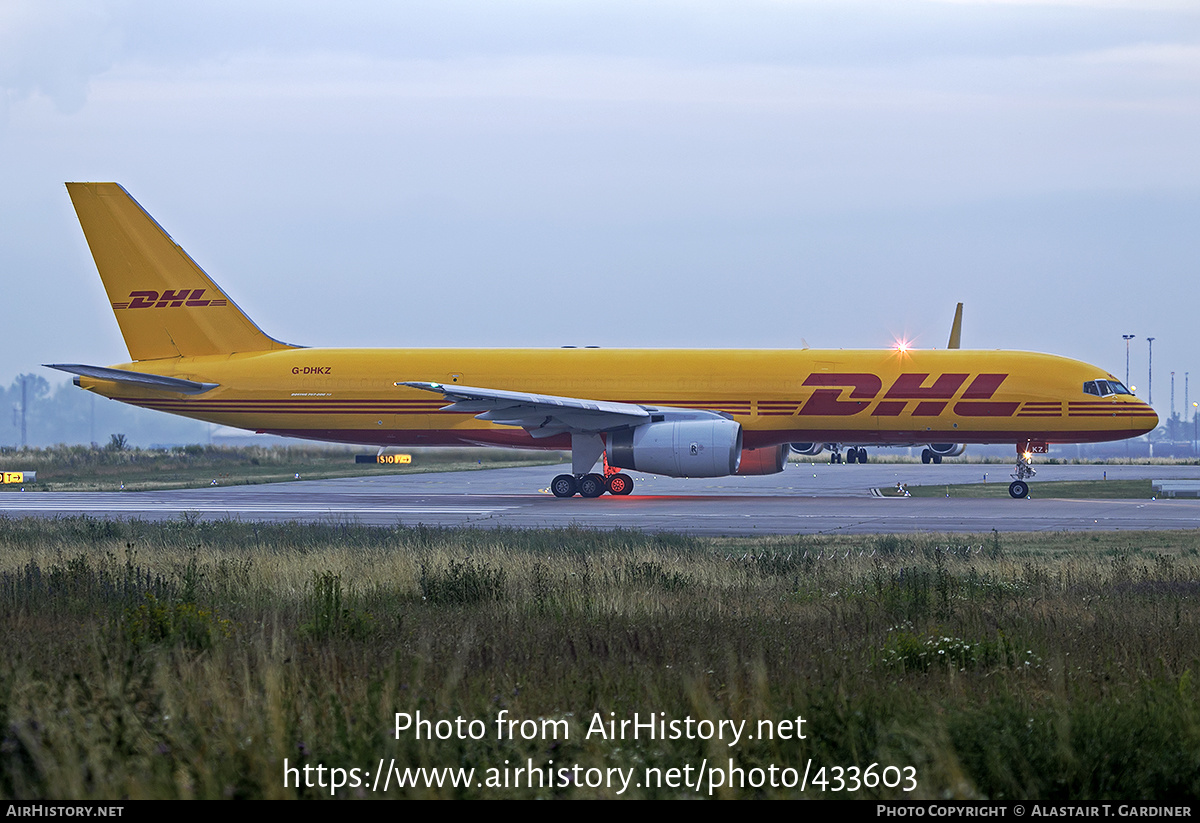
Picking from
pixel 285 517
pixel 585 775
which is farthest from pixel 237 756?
pixel 285 517

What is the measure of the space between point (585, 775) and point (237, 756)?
1.67m

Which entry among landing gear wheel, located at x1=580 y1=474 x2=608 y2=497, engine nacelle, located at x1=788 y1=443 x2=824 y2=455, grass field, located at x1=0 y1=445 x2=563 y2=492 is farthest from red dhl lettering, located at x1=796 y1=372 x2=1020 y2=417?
grass field, located at x1=0 y1=445 x2=563 y2=492

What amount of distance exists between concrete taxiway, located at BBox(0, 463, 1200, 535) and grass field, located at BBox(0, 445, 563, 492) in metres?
3.25

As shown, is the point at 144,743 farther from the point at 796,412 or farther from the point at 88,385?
the point at 88,385

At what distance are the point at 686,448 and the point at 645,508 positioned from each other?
321 centimetres

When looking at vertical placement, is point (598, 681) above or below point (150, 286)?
below

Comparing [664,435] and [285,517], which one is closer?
[285,517]

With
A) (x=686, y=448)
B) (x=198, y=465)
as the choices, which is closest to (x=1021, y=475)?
(x=686, y=448)

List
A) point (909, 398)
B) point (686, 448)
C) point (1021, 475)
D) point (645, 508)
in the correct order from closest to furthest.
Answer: point (645, 508) < point (686, 448) < point (909, 398) < point (1021, 475)

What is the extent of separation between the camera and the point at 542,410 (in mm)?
31500

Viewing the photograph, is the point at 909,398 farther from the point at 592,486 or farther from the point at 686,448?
the point at 592,486

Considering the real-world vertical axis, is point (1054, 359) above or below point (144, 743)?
above

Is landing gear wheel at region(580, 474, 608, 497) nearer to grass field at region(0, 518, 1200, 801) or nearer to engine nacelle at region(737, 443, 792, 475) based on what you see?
engine nacelle at region(737, 443, 792, 475)

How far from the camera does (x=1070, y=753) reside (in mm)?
5898
